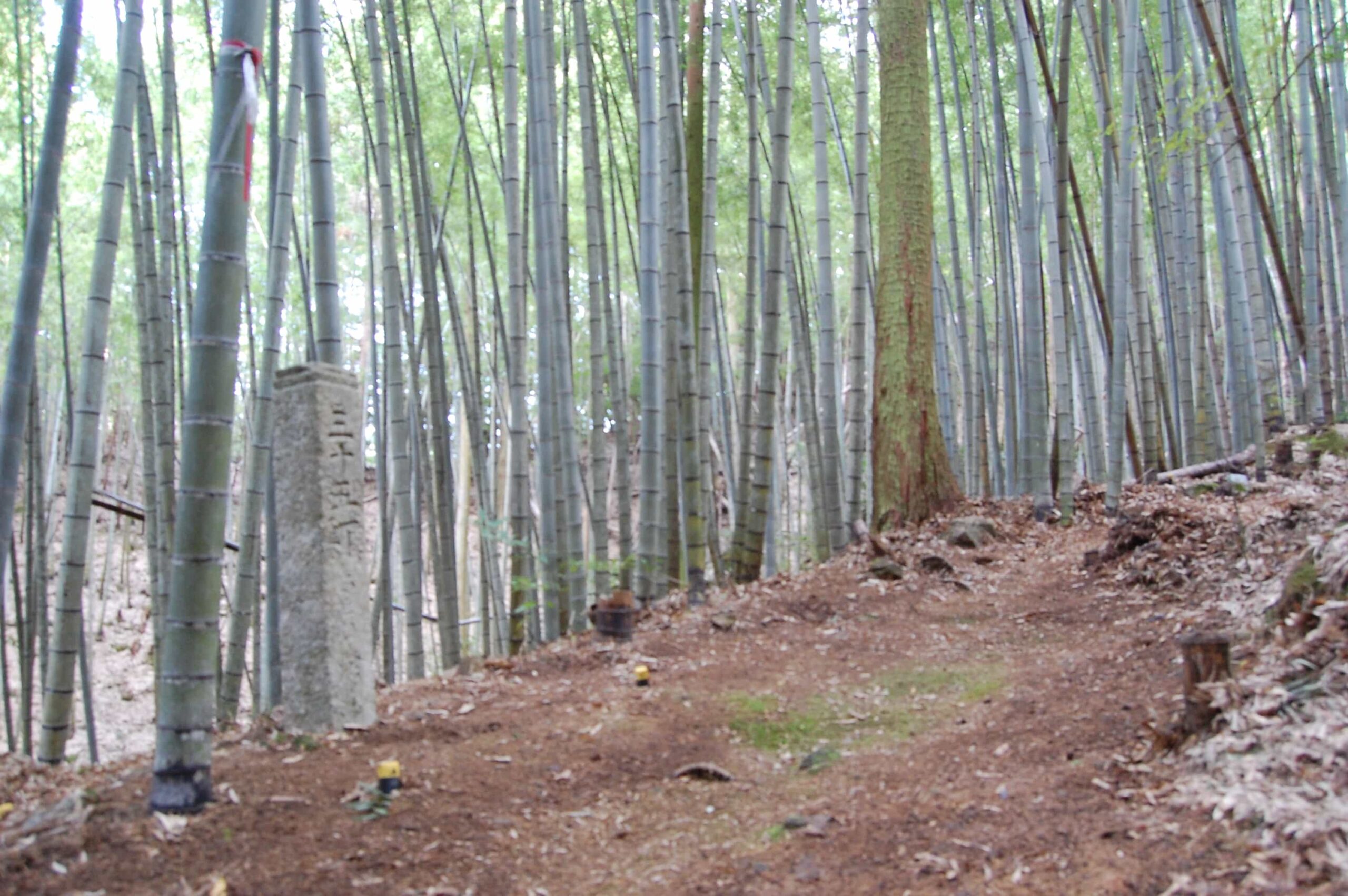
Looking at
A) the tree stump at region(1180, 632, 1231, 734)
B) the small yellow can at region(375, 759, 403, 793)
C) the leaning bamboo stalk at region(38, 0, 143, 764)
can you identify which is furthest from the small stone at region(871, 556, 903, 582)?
the leaning bamboo stalk at region(38, 0, 143, 764)

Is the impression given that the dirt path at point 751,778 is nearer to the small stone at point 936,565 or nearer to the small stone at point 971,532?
the small stone at point 936,565

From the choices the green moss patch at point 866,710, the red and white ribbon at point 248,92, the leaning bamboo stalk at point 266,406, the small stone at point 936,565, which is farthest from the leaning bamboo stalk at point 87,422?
the small stone at point 936,565

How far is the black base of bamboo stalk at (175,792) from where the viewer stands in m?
2.10

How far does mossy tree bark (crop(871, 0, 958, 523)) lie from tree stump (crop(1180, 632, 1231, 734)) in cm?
351

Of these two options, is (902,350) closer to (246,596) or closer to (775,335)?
(775,335)

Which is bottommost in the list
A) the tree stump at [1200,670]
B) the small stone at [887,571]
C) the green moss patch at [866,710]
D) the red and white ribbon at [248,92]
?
the green moss patch at [866,710]

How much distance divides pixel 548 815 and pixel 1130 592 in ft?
8.46

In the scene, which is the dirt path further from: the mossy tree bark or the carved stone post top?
the mossy tree bark

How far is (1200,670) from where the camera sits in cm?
219

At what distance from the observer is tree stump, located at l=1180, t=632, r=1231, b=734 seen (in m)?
2.15

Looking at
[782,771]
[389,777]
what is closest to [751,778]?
[782,771]

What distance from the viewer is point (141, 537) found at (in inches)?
548

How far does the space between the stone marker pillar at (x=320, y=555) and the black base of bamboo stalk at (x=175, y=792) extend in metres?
0.59

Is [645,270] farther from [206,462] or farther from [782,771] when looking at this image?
[206,462]
